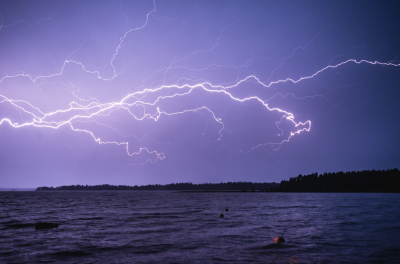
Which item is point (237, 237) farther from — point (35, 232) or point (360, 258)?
point (35, 232)

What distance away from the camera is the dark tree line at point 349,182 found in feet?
470

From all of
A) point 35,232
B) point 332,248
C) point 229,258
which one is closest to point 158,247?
point 229,258

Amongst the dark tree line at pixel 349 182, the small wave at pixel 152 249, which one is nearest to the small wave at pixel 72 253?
the small wave at pixel 152 249

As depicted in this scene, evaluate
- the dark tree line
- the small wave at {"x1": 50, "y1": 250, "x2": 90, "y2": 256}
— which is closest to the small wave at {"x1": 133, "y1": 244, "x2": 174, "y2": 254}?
the small wave at {"x1": 50, "y1": 250, "x2": 90, "y2": 256}

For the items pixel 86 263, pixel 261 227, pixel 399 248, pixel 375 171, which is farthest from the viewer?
pixel 375 171

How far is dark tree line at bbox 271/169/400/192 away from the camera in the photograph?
5643 inches

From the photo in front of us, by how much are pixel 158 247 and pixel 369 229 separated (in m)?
18.9

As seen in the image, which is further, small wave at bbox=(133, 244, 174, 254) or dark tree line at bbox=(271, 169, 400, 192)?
dark tree line at bbox=(271, 169, 400, 192)

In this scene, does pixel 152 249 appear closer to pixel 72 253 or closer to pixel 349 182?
pixel 72 253

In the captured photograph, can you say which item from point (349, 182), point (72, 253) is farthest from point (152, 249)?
point (349, 182)

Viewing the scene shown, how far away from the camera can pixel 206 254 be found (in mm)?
15562

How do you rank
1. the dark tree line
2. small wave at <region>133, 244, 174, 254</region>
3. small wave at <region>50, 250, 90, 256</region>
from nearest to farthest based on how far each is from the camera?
small wave at <region>50, 250, 90, 256</region> → small wave at <region>133, 244, 174, 254</region> → the dark tree line

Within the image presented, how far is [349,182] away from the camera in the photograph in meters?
158

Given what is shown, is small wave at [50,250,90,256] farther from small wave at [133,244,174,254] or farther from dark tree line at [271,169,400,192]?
dark tree line at [271,169,400,192]
